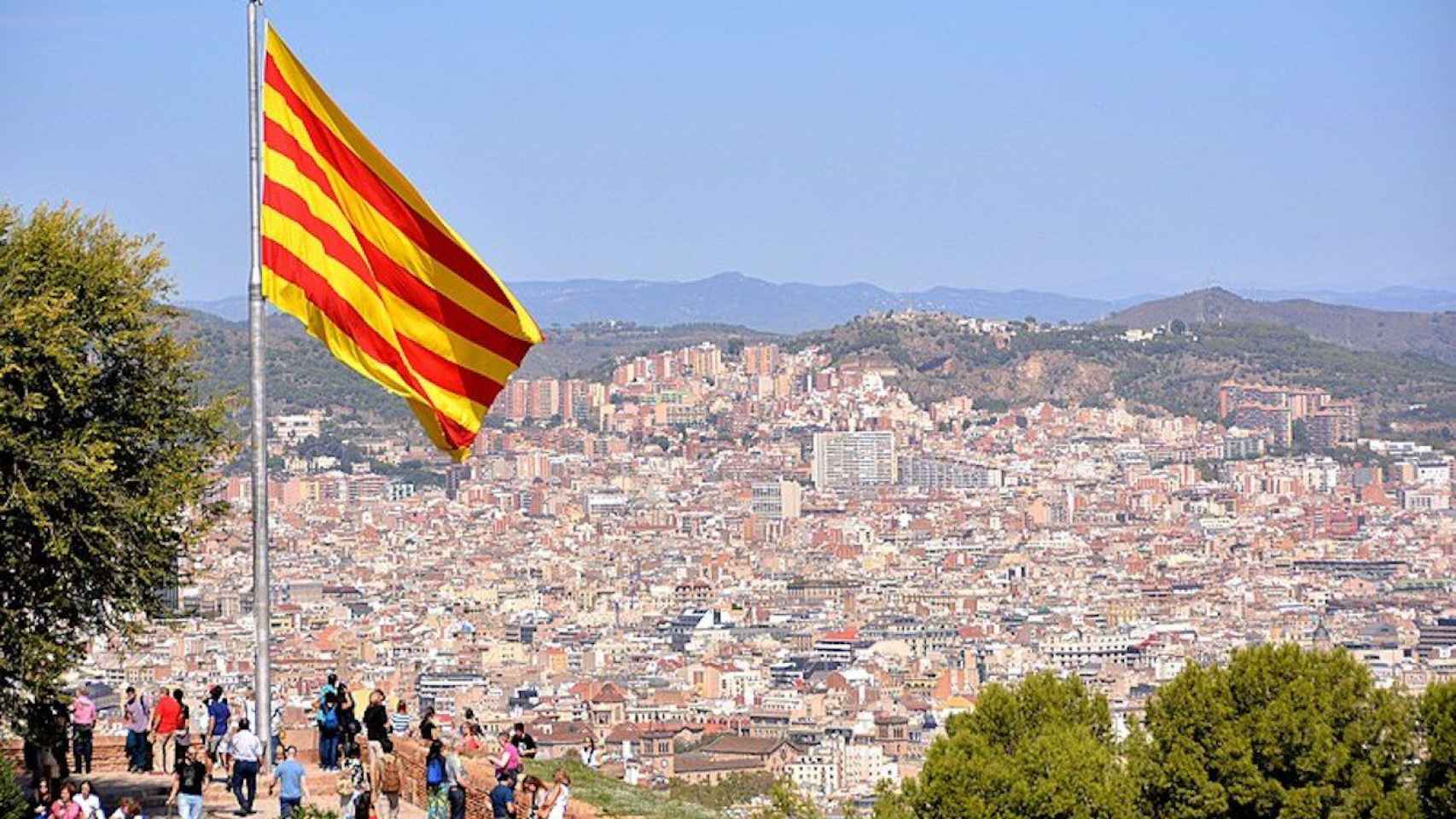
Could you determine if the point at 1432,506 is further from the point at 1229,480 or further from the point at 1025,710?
the point at 1025,710

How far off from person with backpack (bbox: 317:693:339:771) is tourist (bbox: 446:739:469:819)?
3.56 feet

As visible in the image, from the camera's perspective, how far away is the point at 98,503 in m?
9.76

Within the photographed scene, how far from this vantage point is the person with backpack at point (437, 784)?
30.3ft

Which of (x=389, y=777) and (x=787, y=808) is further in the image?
(x=787, y=808)

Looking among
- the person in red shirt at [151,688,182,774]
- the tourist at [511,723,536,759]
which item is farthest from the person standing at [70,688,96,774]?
the tourist at [511,723,536,759]

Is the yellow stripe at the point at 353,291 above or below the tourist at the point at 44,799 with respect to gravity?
above

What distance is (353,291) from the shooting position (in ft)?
27.1

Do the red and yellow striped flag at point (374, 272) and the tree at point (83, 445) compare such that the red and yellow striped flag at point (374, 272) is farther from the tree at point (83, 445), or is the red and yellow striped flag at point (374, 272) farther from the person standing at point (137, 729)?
the person standing at point (137, 729)

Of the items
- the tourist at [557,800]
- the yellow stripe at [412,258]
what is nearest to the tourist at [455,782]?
the tourist at [557,800]

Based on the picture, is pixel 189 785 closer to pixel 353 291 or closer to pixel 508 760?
pixel 508 760

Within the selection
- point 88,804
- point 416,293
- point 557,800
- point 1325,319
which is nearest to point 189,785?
point 88,804

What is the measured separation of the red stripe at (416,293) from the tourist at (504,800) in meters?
1.73

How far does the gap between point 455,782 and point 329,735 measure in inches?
65.9

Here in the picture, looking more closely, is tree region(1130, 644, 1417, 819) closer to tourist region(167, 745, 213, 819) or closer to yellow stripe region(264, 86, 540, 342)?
tourist region(167, 745, 213, 819)
